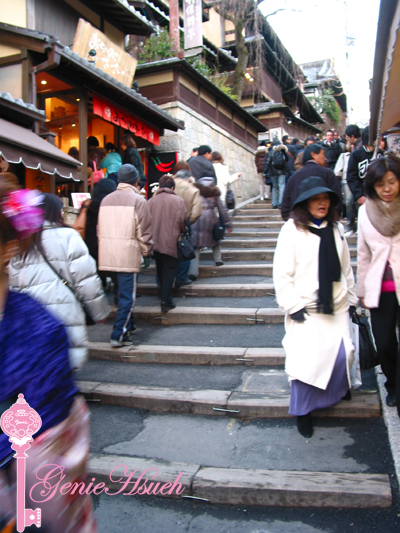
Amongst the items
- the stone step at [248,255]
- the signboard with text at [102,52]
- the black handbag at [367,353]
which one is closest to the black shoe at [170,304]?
the stone step at [248,255]

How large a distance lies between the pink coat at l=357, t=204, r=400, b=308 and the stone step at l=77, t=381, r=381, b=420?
891 mm

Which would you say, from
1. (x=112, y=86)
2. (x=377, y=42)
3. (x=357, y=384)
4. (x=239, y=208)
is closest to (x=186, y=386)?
(x=357, y=384)

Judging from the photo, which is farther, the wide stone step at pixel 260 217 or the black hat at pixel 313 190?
the wide stone step at pixel 260 217

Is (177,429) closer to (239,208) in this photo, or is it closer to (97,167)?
(97,167)

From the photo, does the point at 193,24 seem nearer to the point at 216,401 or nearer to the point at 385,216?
the point at 385,216

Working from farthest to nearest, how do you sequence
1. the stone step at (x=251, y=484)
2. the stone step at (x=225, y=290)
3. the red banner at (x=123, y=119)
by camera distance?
the red banner at (x=123, y=119) < the stone step at (x=225, y=290) < the stone step at (x=251, y=484)

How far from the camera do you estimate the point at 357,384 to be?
12.3 feet

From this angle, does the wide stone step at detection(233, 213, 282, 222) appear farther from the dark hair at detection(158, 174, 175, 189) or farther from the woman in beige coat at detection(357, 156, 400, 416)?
the woman in beige coat at detection(357, 156, 400, 416)

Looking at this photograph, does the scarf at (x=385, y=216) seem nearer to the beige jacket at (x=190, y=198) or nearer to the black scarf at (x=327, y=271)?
the black scarf at (x=327, y=271)

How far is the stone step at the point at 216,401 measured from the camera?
3.72 meters

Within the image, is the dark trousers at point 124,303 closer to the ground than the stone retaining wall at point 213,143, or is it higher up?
closer to the ground

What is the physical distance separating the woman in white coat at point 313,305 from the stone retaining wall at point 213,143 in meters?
9.16

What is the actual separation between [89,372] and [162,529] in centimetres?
238

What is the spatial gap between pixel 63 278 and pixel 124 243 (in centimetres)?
189
